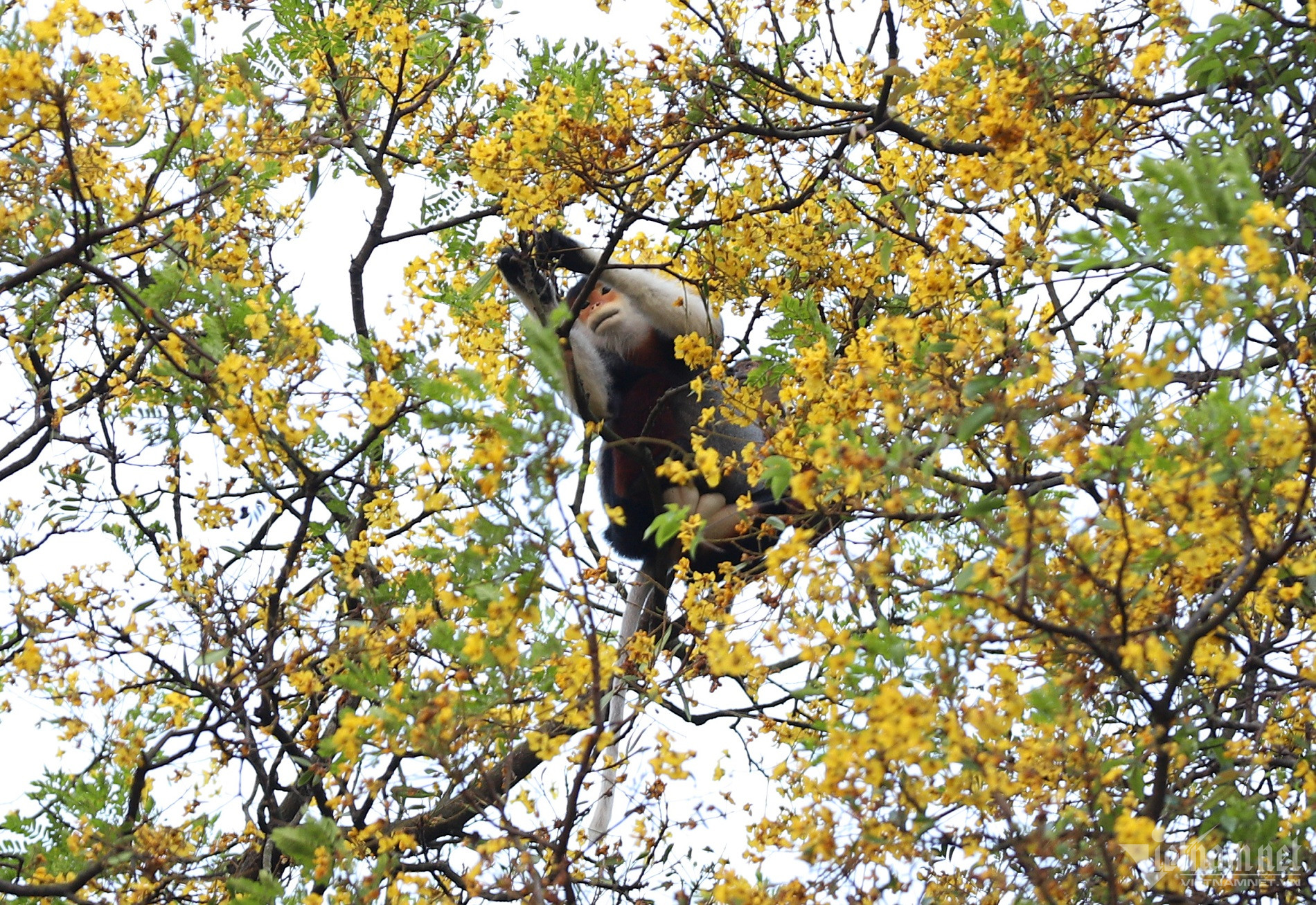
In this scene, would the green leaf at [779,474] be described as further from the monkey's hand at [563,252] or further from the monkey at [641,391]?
the monkey at [641,391]

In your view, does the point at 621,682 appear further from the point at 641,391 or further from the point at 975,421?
the point at 641,391

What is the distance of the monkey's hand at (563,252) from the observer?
15.5 feet

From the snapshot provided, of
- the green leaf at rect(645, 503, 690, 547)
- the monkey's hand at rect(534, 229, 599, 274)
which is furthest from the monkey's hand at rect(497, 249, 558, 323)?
the green leaf at rect(645, 503, 690, 547)

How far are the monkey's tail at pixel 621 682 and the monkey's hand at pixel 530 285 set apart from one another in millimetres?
982

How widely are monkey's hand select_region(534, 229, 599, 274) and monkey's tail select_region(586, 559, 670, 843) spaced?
1.14 meters

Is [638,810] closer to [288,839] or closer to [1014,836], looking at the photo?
[288,839]

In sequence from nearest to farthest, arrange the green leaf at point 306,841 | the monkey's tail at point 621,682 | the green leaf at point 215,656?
the green leaf at point 306,841, the green leaf at point 215,656, the monkey's tail at point 621,682

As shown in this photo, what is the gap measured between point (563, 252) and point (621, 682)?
1.56m

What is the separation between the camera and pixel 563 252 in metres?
4.59

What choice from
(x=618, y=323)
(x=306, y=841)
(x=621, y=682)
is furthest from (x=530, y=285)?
(x=306, y=841)

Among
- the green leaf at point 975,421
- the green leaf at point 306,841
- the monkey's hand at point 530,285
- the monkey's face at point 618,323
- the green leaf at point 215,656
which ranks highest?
the monkey's face at point 618,323

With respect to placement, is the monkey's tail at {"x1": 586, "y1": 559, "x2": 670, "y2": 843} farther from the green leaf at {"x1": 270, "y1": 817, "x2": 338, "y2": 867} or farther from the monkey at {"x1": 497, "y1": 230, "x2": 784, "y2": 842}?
the green leaf at {"x1": 270, "y1": 817, "x2": 338, "y2": 867}

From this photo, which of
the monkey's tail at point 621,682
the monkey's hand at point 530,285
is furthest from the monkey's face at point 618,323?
the monkey's tail at point 621,682

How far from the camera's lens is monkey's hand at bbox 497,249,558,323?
4.72m
